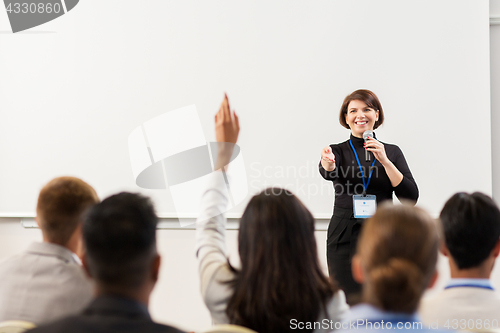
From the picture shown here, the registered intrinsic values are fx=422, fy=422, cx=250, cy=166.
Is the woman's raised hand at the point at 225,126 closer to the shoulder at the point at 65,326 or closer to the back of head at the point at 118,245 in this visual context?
the back of head at the point at 118,245

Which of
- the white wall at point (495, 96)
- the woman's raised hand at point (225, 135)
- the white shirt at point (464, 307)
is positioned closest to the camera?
the white shirt at point (464, 307)

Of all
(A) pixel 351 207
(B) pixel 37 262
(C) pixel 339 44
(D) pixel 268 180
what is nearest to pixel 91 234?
(B) pixel 37 262

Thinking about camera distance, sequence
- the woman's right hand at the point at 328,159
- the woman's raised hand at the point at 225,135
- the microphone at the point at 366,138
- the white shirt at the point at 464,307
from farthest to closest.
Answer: the microphone at the point at 366,138, the woman's right hand at the point at 328,159, the woman's raised hand at the point at 225,135, the white shirt at the point at 464,307

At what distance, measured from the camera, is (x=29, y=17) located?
3.42 metres

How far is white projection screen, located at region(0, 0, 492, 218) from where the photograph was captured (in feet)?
9.87

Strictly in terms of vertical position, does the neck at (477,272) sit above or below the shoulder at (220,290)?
below

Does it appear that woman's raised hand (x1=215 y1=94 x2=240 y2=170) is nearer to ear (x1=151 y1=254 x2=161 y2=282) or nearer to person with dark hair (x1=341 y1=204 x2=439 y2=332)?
ear (x1=151 y1=254 x2=161 y2=282)

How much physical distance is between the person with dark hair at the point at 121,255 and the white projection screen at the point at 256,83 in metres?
2.19

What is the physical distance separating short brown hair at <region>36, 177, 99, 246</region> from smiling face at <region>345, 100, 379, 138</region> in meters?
1.54

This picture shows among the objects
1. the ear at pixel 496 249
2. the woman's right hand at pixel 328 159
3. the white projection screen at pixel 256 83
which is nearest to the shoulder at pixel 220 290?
the ear at pixel 496 249

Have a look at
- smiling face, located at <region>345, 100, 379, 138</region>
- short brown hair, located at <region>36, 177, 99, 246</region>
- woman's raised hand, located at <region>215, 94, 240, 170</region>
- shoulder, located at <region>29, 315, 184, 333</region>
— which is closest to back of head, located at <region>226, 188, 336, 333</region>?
woman's raised hand, located at <region>215, 94, 240, 170</region>

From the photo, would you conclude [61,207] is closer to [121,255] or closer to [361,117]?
[121,255]

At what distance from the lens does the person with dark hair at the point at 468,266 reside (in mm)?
1113

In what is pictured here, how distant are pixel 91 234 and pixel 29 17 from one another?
3124mm
